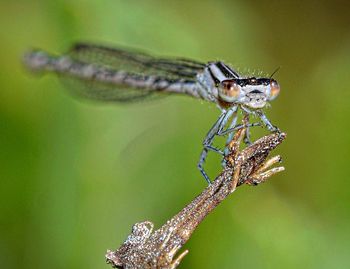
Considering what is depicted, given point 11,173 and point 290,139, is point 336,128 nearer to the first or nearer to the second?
point 290,139

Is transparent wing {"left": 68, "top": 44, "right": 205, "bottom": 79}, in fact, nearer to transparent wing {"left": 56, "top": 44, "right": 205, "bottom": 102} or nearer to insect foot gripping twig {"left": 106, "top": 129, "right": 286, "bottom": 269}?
transparent wing {"left": 56, "top": 44, "right": 205, "bottom": 102}

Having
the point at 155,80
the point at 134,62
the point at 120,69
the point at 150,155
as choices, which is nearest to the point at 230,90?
the point at 150,155

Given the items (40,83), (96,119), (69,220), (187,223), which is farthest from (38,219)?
(187,223)

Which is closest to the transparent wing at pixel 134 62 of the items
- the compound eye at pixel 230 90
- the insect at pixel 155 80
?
the insect at pixel 155 80

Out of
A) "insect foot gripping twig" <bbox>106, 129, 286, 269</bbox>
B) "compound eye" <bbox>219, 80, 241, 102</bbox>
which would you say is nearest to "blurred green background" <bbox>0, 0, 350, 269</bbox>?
"compound eye" <bbox>219, 80, 241, 102</bbox>

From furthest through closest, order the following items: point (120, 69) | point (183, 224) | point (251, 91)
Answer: point (120, 69)
point (251, 91)
point (183, 224)

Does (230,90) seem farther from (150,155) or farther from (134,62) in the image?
(134,62)
